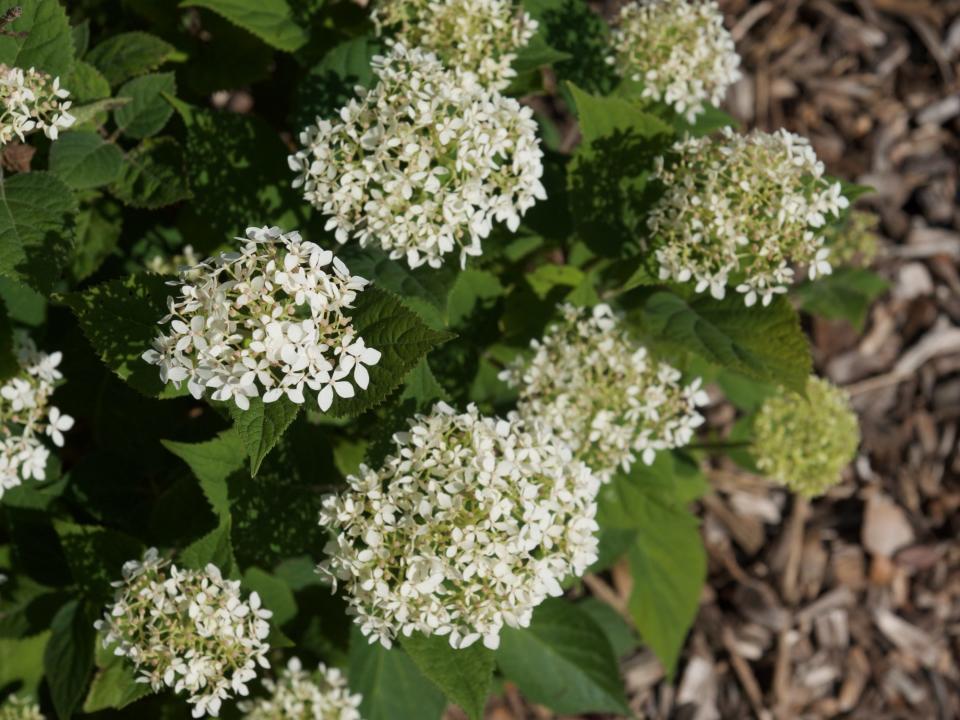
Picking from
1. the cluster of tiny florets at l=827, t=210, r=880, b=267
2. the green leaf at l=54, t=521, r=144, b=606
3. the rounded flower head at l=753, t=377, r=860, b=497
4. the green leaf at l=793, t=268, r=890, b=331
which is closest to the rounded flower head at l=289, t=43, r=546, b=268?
the green leaf at l=54, t=521, r=144, b=606

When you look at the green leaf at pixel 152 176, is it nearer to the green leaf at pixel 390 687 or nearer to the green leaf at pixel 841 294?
the green leaf at pixel 390 687

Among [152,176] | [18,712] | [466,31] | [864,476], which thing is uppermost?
[466,31]

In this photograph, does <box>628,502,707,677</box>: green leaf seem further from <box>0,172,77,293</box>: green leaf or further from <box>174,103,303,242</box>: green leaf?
<box>0,172,77,293</box>: green leaf

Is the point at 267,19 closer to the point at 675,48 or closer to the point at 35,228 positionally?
the point at 35,228

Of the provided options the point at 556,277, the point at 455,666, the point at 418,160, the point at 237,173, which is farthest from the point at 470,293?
the point at 455,666

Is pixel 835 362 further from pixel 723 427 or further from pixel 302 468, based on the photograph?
pixel 302 468

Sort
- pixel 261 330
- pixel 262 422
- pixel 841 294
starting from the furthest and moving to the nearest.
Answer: pixel 841 294
pixel 262 422
pixel 261 330
